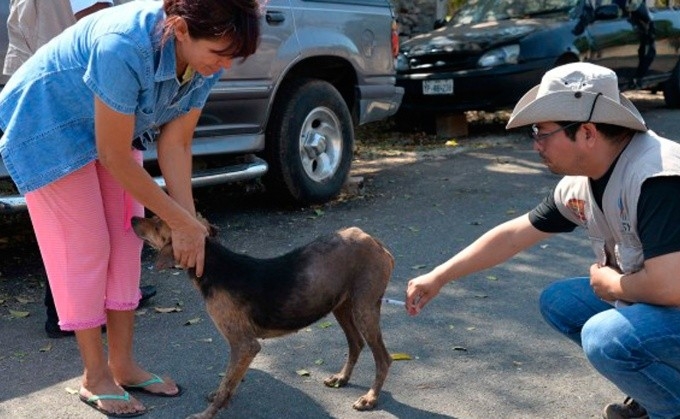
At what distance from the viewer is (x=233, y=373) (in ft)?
12.7

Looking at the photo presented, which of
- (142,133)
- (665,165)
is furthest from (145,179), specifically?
(665,165)

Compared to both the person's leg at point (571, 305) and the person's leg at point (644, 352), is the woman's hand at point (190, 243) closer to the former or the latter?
the person's leg at point (571, 305)

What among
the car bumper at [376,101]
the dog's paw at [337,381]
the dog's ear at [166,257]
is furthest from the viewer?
the car bumper at [376,101]

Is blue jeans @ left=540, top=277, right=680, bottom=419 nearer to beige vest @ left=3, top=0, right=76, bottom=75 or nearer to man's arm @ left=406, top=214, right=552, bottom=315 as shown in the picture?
man's arm @ left=406, top=214, right=552, bottom=315

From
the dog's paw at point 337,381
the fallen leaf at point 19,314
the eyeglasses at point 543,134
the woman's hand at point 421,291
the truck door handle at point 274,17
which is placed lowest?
the dog's paw at point 337,381

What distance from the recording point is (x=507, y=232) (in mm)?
3805

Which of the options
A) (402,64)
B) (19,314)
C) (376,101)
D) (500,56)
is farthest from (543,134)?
(402,64)

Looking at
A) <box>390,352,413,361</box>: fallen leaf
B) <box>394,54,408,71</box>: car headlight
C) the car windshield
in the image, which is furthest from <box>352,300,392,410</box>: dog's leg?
the car windshield


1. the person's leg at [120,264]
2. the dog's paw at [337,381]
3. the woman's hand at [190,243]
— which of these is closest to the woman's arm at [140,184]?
the woman's hand at [190,243]

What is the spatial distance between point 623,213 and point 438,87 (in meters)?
8.33

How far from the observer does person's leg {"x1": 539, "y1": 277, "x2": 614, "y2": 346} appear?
3.74m

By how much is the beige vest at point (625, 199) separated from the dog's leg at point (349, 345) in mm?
1268

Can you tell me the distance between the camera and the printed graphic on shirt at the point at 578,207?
11.5 ft

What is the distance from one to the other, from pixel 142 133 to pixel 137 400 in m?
1.19
